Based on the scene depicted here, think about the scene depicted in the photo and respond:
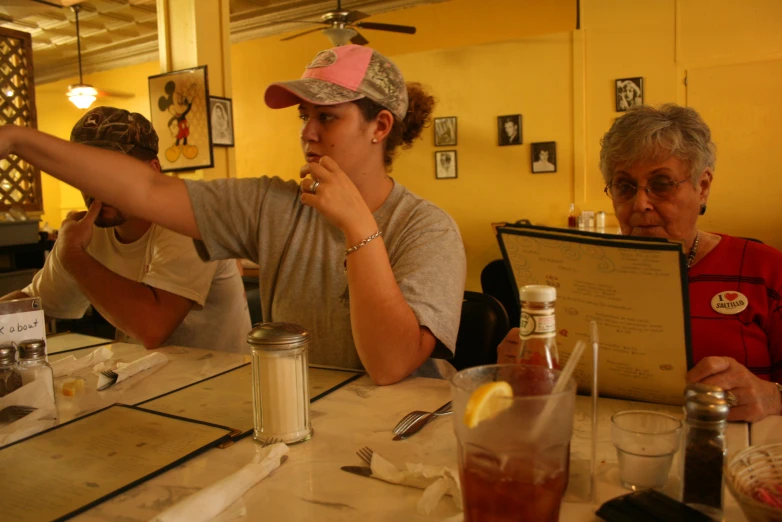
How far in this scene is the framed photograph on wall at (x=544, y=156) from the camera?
482 centimetres

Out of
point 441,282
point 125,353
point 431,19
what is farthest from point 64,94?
point 441,282

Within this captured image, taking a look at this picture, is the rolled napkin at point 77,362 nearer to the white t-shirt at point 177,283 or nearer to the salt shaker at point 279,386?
the white t-shirt at point 177,283

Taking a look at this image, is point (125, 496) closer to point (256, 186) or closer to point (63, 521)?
point (63, 521)

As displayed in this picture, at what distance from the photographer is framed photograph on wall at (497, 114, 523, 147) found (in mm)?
4934

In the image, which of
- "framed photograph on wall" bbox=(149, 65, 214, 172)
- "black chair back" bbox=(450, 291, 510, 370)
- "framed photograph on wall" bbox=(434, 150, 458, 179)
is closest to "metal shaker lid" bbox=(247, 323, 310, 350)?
"black chair back" bbox=(450, 291, 510, 370)

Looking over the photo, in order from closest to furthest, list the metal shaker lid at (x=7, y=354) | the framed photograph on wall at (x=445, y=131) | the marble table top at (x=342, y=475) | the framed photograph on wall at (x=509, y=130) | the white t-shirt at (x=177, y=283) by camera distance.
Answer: the marble table top at (x=342, y=475)
the metal shaker lid at (x=7, y=354)
the white t-shirt at (x=177, y=283)
the framed photograph on wall at (x=509, y=130)
the framed photograph on wall at (x=445, y=131)

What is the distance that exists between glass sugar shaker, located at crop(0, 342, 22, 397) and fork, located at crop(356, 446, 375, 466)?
26.8 inches

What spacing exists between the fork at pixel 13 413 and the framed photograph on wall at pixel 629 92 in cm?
454

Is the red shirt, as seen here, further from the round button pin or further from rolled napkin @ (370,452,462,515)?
rolled napkin @ (370,452,462,515)

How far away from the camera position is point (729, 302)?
4.17 ft

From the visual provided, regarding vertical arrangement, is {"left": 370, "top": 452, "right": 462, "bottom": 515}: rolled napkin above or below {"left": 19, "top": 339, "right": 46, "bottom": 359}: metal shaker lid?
below

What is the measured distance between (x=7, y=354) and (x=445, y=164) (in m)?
4.54

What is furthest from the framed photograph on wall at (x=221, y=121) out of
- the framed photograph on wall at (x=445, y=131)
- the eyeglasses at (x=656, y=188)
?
the eyeglasses at (x=656, y=188)

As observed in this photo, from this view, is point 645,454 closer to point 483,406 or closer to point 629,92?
point 483,406
